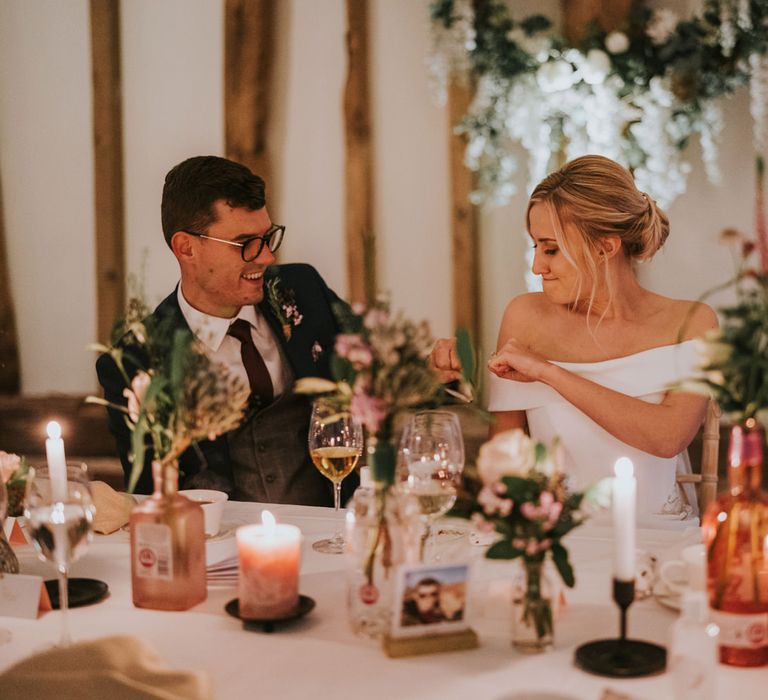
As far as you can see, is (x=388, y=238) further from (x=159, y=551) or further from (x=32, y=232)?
(x=159, y=551)

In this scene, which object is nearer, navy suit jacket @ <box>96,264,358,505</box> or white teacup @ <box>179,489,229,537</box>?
white teacup @ <box>179,489,229,537</box>

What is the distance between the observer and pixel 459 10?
12.5 ft

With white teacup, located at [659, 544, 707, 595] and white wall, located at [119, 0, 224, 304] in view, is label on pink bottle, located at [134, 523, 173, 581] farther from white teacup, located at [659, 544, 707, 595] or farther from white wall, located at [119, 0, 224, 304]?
white wall, located at [119, 0, 224, 304]

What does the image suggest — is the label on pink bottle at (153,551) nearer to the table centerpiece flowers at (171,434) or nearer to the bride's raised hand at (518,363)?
the table centerpiece flowers at (171,434)

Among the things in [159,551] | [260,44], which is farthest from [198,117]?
[159,551]

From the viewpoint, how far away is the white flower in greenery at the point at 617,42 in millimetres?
3523

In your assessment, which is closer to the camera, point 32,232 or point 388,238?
point 388,238

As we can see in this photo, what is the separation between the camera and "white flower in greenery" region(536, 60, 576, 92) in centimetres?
366

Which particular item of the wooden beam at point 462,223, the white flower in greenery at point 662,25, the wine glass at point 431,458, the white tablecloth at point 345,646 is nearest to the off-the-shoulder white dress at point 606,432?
the white tablecloth at point 345,646

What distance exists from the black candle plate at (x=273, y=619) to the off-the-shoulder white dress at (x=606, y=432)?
1115mm

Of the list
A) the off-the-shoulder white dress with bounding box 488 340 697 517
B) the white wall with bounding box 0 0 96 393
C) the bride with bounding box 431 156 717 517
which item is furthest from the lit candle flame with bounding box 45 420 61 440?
the white wall with bounding box 0 0 96 393

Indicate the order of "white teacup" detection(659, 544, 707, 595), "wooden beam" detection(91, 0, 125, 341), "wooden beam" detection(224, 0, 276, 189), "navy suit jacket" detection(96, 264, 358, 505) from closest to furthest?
"white teacup" detection(659, 544, 707, 595), "navy suit jacket" detection(96, 264, 358, 505), "wooden beam" detection(224, 0, 276, 189), "wooden beam" detection(91, 0, 125, 341)

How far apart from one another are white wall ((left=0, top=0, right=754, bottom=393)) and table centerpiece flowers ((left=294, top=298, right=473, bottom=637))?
2746 mm

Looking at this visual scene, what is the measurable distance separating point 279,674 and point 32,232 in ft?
12.2
